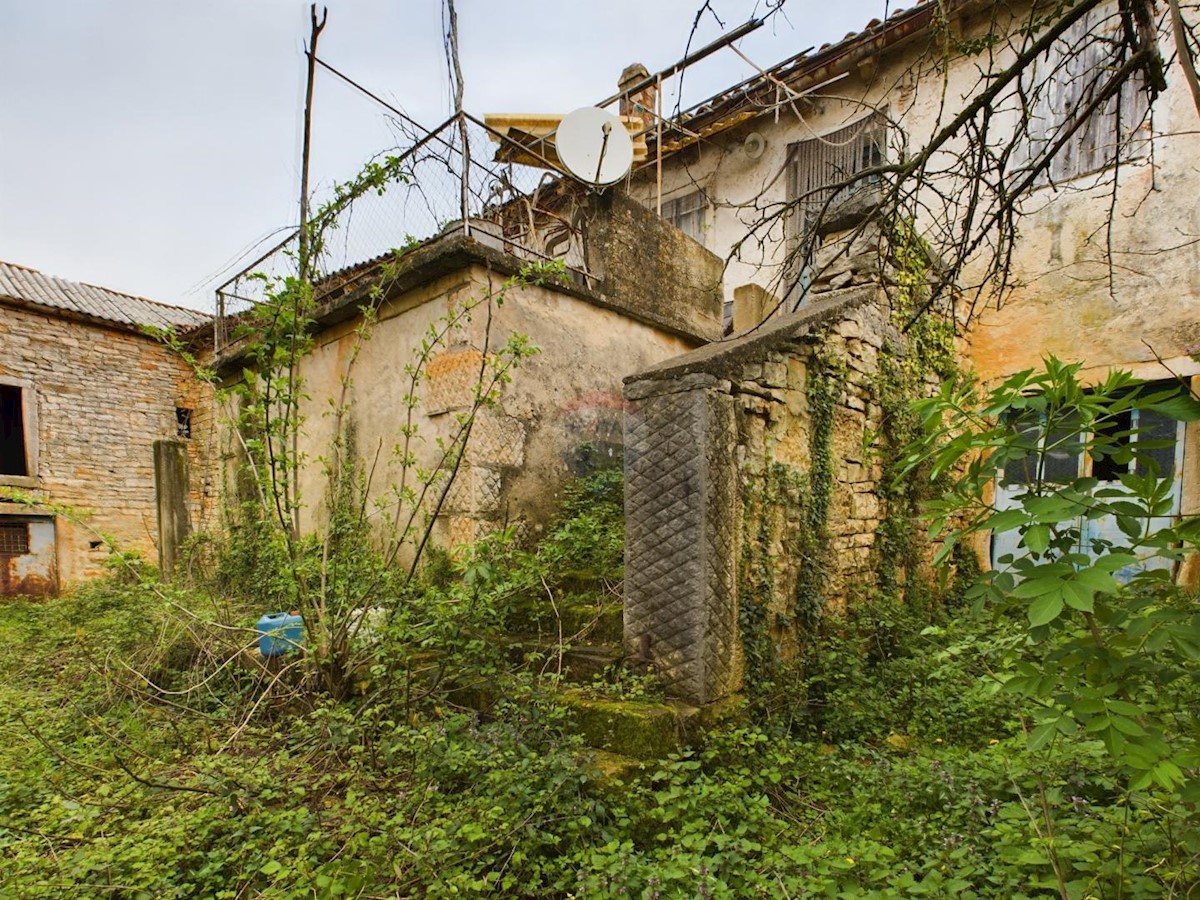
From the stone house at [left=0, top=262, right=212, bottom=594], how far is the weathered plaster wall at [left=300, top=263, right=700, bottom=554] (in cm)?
629

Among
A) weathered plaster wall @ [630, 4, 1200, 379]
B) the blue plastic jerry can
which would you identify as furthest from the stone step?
weathered plaster wall @ [630, 4, 1200, 379]

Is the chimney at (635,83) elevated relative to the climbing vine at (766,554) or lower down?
elevated

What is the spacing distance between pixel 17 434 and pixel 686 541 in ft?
44.2

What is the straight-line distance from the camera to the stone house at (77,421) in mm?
9578

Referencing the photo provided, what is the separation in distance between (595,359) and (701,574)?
2897 mm

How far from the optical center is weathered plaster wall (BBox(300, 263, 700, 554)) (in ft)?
14.1

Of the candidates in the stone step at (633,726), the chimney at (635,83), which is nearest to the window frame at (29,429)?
the chimney at (635,83)

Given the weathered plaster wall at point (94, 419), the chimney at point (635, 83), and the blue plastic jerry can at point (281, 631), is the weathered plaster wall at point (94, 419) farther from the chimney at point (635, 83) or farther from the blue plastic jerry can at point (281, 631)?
the chimney at point (635, 83)

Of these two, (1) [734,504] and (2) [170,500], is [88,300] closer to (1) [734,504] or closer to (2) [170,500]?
(2) [170,500]

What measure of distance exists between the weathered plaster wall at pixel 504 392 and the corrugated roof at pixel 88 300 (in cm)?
677

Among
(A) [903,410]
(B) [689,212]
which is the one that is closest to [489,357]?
(A) [903,410]

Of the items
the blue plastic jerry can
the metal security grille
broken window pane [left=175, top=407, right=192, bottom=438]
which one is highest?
broken window pane [left=175, top=407, right=192, bottom=438]

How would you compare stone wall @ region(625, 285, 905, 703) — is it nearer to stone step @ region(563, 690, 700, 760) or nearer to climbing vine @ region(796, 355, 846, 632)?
climbing vine @ region(796, 355, 846, 632)

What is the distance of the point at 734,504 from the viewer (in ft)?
9.52
